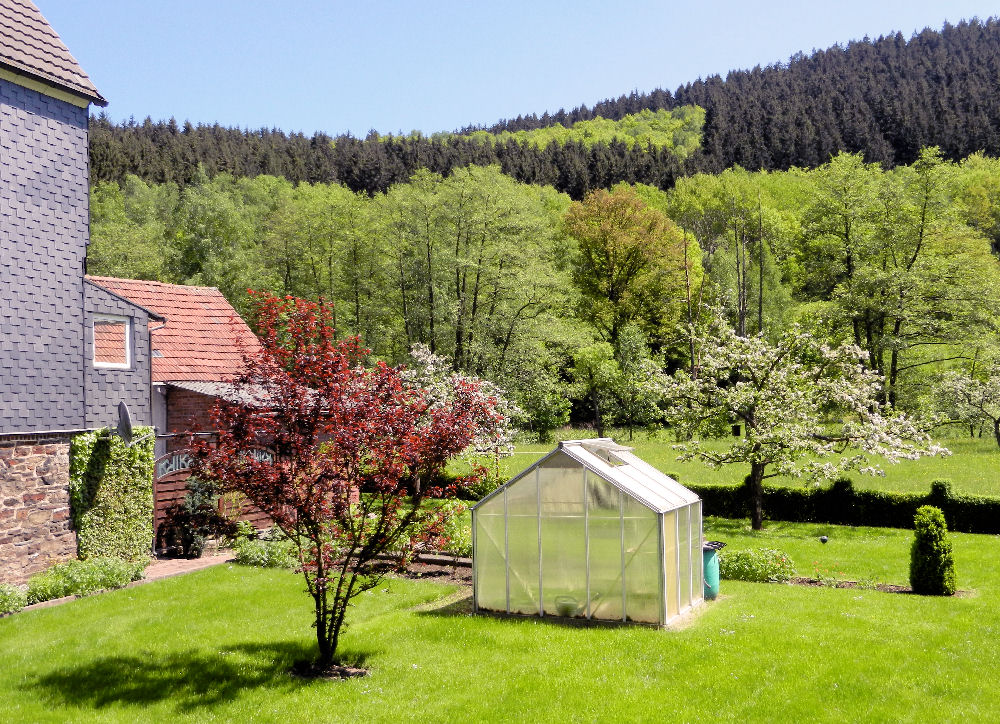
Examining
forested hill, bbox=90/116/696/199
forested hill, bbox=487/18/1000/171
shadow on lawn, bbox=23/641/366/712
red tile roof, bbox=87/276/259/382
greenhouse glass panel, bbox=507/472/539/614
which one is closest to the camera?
shadow on lawn, bbox=23/641/366/712

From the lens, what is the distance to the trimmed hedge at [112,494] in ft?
54.4

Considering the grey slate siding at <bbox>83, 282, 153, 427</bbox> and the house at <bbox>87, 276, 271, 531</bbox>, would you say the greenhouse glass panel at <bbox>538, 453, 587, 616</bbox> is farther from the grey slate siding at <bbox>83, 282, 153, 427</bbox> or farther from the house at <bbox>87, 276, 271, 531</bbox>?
the grey slate siding at <bbox>83, 282, 153, 427</bbox>

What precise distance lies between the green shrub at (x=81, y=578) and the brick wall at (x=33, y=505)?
34 cm

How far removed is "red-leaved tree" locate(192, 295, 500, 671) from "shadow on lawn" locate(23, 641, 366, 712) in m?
0.86

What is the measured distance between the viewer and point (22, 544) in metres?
15.4

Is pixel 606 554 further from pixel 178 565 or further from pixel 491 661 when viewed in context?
pixel 178 565

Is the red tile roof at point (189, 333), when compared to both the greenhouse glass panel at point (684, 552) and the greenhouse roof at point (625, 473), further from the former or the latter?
the greenhouse glass panel at point (684, 552)

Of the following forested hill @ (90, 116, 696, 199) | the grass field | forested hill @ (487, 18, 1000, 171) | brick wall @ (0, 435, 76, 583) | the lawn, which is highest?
forested hill @ (487, 18, 1000, 171)

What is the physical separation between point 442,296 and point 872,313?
2184 cm

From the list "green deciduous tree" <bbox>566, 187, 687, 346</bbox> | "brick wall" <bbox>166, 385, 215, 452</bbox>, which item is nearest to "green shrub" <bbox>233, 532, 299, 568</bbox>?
"brick wall" <bbox>166, 385, 215, 452</bbox>

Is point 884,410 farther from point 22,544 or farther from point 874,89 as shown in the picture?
point 874,89

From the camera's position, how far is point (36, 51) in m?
16.2

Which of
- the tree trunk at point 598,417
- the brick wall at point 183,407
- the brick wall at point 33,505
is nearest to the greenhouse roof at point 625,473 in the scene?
Result: the brick wall at point 33,505

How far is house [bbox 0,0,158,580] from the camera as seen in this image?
50.4 ft
